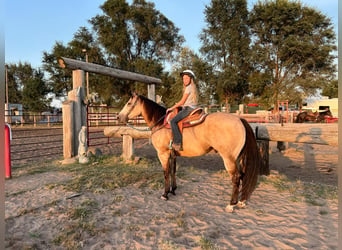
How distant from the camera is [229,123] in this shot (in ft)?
11.5

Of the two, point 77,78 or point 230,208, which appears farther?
point 77,78

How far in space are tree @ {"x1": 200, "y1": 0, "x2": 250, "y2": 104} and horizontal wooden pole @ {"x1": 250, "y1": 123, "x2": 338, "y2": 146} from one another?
62.2ft

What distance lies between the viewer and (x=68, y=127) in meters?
6.55

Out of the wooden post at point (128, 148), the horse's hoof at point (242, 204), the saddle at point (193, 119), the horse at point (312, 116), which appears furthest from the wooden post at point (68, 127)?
the horse at point (312, 116)

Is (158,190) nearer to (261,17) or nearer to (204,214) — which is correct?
(204,214)

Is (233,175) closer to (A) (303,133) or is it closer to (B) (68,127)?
(A) (303,133)

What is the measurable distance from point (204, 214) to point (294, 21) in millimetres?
27196

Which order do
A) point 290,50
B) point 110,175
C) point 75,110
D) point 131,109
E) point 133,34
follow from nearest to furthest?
point 131,109 → point 110,175 → point 75,110 → point 290,50 → point 133,34

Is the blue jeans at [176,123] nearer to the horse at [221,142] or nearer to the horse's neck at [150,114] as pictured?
the horse at [221,142]

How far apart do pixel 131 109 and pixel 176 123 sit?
1.03 metres

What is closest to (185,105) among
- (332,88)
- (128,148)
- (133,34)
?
(128,148)

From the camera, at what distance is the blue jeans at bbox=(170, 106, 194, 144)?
3.87 metres

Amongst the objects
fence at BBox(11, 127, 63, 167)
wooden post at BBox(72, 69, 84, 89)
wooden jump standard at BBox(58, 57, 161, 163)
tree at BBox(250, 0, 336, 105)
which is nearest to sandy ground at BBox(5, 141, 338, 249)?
wooden jump standard at BBox(58, 57, 161, 163)

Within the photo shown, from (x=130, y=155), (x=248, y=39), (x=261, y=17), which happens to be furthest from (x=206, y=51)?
(x=130, y=155)
